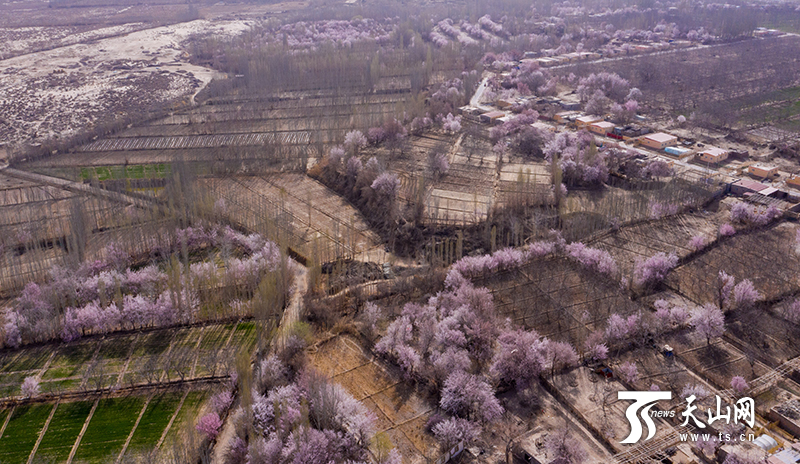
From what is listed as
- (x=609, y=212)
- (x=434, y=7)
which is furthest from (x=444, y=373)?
(x=434, y=7)

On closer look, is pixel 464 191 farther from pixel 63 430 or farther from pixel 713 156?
pixel 63 430

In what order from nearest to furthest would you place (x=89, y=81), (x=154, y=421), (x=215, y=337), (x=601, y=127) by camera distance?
(x=154, y=421) < (x=215, y=337) < (x=601, y=127) < (x=89, y=81)

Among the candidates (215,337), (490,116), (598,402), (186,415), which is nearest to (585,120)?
(490,116)

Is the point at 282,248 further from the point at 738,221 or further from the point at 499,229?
the point at 738,221

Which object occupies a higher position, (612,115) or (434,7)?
(434,7)

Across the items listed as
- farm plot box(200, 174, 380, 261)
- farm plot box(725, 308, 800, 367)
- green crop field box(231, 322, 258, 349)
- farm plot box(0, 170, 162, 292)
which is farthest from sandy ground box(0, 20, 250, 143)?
farm plot box(725, 308, 800, 367)

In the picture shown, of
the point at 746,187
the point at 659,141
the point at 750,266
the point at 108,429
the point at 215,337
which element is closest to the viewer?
the point at 108,429
